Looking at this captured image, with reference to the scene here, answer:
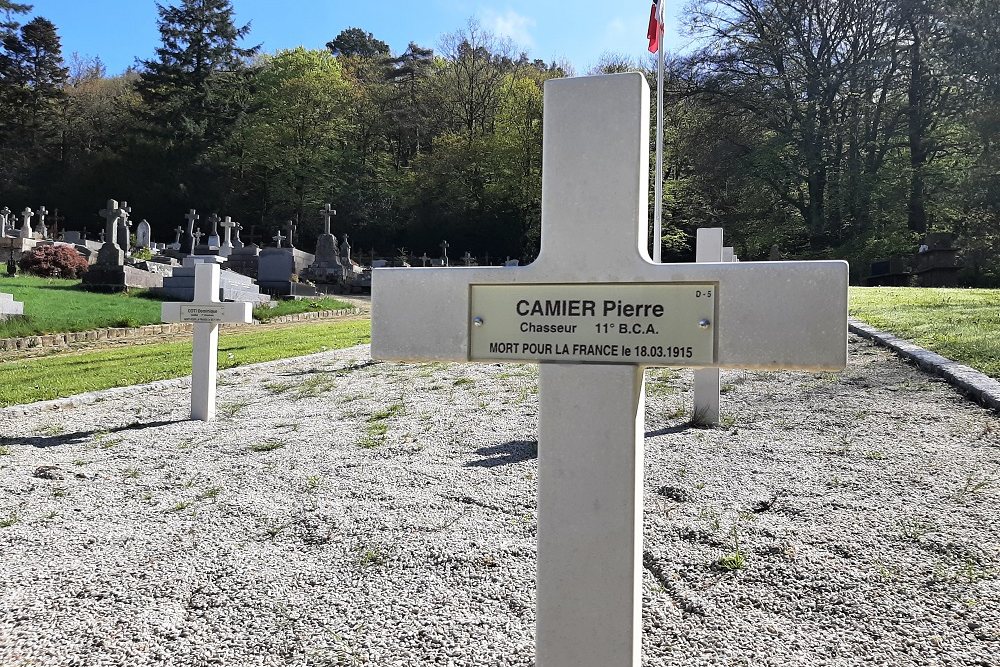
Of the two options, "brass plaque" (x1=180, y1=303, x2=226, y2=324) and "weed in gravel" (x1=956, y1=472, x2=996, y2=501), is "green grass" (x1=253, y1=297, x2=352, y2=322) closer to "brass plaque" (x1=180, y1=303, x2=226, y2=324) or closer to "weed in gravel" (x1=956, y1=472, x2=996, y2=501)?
"brass plaque" (x1=180, y1=303, x2=226, y2=324)

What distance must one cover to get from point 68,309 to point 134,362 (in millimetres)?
6403

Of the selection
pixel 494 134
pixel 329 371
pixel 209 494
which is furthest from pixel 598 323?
pixel 494 134

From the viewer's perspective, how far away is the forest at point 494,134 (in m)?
27.7

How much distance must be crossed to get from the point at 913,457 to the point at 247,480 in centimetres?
362

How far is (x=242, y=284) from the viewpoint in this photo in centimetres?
1848

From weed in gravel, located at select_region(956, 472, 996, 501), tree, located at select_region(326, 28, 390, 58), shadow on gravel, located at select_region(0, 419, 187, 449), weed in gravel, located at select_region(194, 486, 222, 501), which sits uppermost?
tree, located at select_region(326, 28, 390, 58)

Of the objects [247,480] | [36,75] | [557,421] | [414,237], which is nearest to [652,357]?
[557,421]

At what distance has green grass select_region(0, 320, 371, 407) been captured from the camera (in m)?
6.91

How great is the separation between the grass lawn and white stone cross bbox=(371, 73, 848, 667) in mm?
5164

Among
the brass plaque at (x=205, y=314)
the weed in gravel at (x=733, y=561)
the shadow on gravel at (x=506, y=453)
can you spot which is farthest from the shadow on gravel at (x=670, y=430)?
the brass plaque at (x=205, y=314)

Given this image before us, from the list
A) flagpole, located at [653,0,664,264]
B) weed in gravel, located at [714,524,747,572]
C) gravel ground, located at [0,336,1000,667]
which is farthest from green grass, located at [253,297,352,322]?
weed in gravel, located at [714,524,747,572]

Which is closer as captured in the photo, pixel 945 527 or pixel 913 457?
pixel 945 527

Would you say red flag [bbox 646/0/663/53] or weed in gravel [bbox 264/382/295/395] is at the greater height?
red flag [bbox 646/0/663/53]

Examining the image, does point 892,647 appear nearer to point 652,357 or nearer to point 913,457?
point 652,357
